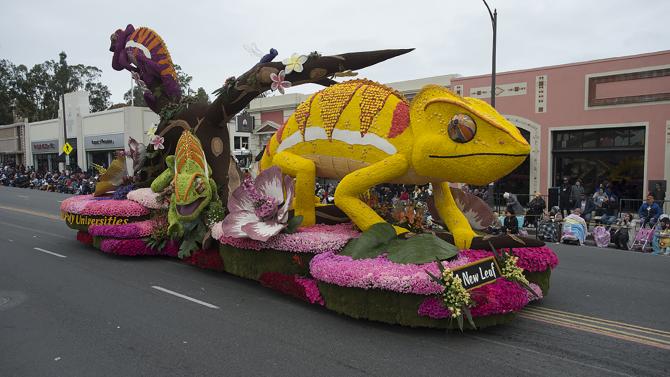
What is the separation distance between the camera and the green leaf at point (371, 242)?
5641 millimetres

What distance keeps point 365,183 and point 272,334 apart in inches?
86.0

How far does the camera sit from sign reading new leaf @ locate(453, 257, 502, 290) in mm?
5008

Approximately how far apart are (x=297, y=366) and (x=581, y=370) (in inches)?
105

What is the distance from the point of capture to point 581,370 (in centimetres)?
427

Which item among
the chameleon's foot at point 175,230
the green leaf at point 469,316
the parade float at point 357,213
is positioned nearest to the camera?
the green leaf at point 469,316

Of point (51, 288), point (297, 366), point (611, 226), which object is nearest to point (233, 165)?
point (51, 288)

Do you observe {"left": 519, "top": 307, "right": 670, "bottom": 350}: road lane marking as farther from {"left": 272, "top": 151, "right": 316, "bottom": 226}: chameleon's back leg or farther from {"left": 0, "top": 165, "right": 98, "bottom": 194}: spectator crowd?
{"left": 0, "top": 165, "right": 98, "bottom": 194}: spectator crowd

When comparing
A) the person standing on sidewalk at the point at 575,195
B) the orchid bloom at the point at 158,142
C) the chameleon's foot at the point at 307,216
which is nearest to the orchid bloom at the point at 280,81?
the chameleon's foot at the point at 307,216

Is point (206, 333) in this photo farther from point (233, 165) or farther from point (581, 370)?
point (233, 165)

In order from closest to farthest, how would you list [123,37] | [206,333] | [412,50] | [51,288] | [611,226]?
1. [206,333]
2. [412,50]
3. [51,288]
4. [123,37]
5. [611,226]

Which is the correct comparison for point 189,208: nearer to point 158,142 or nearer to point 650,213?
point 158,142

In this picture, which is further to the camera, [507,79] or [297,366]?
[507,79]

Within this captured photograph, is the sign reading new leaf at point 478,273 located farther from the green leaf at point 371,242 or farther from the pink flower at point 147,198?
the pink flower at point 147,198

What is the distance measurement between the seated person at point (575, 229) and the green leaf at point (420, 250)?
26.0ft
